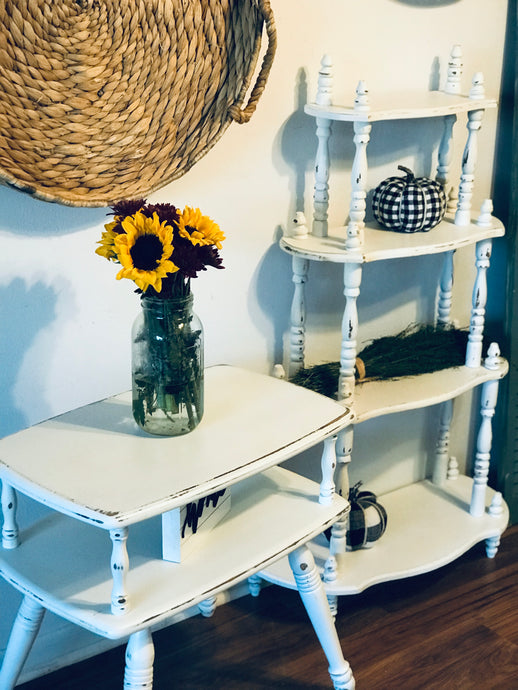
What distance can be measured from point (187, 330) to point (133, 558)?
0.43m

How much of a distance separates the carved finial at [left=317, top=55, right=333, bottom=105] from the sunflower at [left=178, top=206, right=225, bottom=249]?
574mm

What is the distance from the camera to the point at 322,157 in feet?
6.84

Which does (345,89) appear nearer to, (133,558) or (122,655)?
(133,558)

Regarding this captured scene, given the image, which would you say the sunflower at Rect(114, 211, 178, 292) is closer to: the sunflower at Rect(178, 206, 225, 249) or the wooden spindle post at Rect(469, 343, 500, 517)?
the sunflower at Rect(178, 206, 225, 249)

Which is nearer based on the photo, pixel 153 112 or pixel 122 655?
pixel 153 112

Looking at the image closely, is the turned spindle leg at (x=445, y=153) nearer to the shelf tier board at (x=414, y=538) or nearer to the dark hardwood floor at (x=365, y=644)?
the shelf tier board at (x=414, y=538)

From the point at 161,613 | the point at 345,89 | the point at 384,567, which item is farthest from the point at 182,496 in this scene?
the point at 345,89

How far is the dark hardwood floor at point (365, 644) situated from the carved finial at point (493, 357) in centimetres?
59

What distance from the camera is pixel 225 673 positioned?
6.76ft

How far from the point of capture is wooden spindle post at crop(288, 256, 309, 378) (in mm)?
2162

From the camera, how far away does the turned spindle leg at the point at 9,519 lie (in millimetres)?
1668

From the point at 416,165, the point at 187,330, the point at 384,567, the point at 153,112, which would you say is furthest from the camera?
the point at 416,165

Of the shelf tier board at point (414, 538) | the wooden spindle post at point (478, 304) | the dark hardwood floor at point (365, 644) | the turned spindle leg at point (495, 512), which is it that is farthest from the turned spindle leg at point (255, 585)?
the wooden spindle post at point (478, 304)

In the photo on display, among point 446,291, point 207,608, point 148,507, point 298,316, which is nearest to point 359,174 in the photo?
point 298,316
